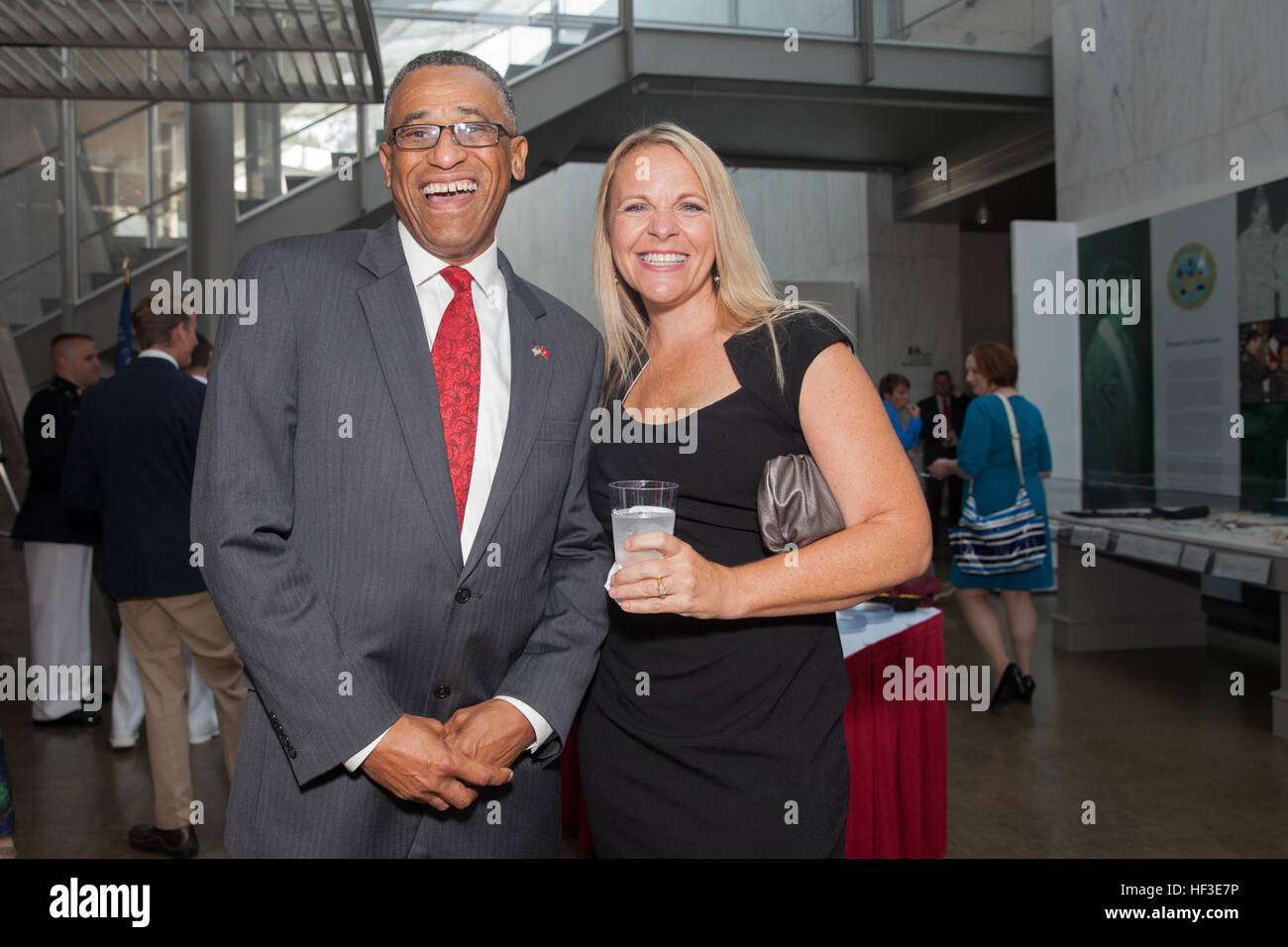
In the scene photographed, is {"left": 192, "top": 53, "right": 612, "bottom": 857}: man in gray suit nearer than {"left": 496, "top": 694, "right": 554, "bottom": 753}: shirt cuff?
Yes

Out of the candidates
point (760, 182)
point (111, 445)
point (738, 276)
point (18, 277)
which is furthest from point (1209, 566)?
point (760, 182)

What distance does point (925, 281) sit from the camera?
485 inches

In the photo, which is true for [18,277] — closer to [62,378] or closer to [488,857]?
[62,378]

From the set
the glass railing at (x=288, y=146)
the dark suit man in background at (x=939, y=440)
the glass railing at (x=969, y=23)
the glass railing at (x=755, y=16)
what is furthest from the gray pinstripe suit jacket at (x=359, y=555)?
the dark suit man in background at (x=939, y=440)

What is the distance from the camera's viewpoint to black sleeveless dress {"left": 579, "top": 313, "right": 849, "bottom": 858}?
62.5 inches

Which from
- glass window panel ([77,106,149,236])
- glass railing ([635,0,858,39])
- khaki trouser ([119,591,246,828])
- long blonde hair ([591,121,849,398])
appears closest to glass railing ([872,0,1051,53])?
glass railing ([635,0,858,39])

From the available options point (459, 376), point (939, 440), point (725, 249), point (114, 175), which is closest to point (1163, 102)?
point (939, 440)

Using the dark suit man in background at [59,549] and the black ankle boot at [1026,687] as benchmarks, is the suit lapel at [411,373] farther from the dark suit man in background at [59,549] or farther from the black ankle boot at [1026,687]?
the black ankle boot at [1026,687]

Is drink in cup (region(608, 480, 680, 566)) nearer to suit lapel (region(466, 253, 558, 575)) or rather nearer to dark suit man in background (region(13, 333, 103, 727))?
suit lapel (region(466, 253, 558, 575))

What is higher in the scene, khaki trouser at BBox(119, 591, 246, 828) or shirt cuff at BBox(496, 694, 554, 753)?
shirt cuff at BBox(496, 694, 554, 753)

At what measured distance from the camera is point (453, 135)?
61.7 inches

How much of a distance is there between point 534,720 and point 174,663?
9.35 ft

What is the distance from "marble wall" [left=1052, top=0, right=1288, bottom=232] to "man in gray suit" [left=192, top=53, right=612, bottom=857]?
6.11 metres

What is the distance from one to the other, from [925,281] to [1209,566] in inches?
313
